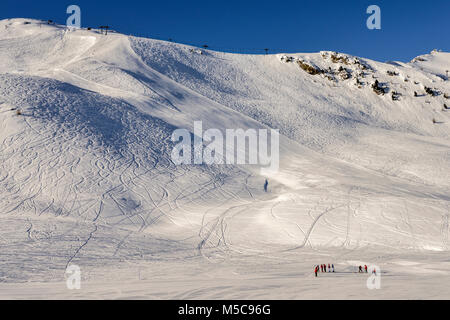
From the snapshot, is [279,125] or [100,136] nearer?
[100,136]

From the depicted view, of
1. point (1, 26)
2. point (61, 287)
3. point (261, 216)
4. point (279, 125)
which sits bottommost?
point (61, 287)

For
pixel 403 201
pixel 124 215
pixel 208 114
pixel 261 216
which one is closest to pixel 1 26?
pixel 208 114

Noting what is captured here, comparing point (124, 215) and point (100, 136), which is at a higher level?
point (100, 136)

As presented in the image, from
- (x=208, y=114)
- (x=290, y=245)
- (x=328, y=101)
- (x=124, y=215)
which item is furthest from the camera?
(x=328, y=101)

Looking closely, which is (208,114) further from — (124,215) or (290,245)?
(290,245)

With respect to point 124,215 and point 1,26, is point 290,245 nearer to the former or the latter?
point 124,215
